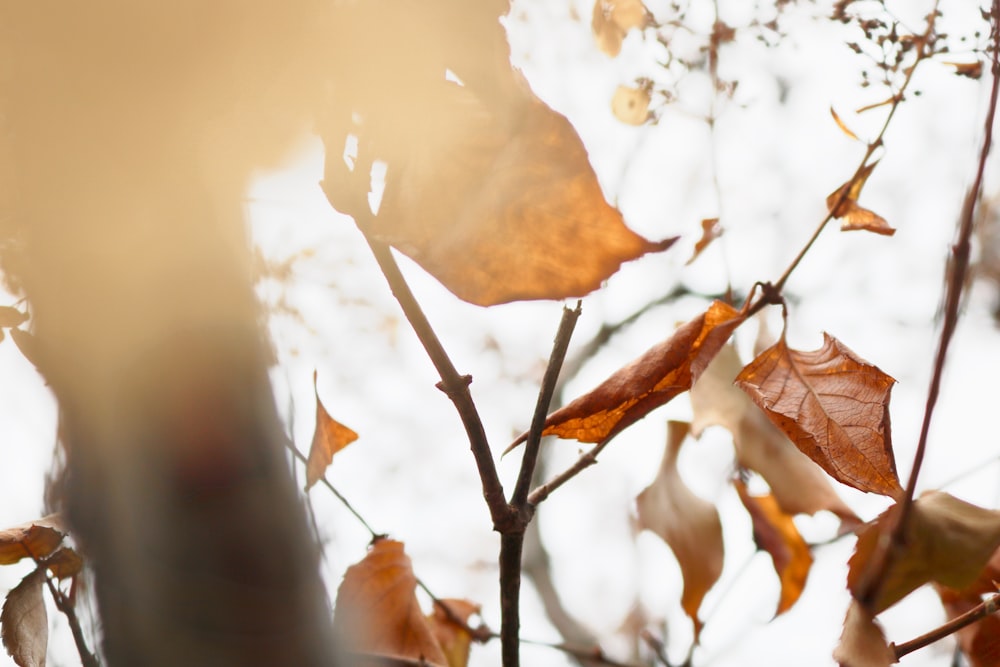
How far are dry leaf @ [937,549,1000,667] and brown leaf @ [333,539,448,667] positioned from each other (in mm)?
272

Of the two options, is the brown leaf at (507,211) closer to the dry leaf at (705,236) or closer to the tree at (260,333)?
the tree at (260,333)

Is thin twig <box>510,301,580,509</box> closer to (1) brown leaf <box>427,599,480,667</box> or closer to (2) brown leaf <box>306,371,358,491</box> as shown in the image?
(2) brown leaf <box>306,371,358,491</box>

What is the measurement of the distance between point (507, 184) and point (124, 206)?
184 millimetres

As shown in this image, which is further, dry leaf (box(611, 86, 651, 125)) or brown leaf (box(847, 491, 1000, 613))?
dry leaf (box(611, 86, 651, 125))

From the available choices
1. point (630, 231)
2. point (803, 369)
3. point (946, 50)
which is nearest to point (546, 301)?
point (630, 231)

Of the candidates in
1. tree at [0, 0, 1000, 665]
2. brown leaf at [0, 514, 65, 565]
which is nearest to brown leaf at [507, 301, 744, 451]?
tree at [0, 0, 1000, 665]

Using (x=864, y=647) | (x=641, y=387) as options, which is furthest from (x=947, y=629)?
(x=641, y=387)

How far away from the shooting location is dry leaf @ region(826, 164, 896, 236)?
34 centimetres

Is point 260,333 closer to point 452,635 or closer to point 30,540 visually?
point 30,540

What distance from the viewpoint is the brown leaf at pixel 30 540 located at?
313mm

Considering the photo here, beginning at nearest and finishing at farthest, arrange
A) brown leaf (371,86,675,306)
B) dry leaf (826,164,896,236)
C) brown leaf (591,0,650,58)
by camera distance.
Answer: brown leaf (371,86,675,306)
dry leaf (826,164,896,236)
brown leaf (591,0,650,58)

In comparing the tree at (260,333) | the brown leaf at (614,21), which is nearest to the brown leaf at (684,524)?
the tree at (260,333)

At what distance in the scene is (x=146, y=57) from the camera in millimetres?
269

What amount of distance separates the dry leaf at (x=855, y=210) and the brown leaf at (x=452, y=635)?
0.37 m
